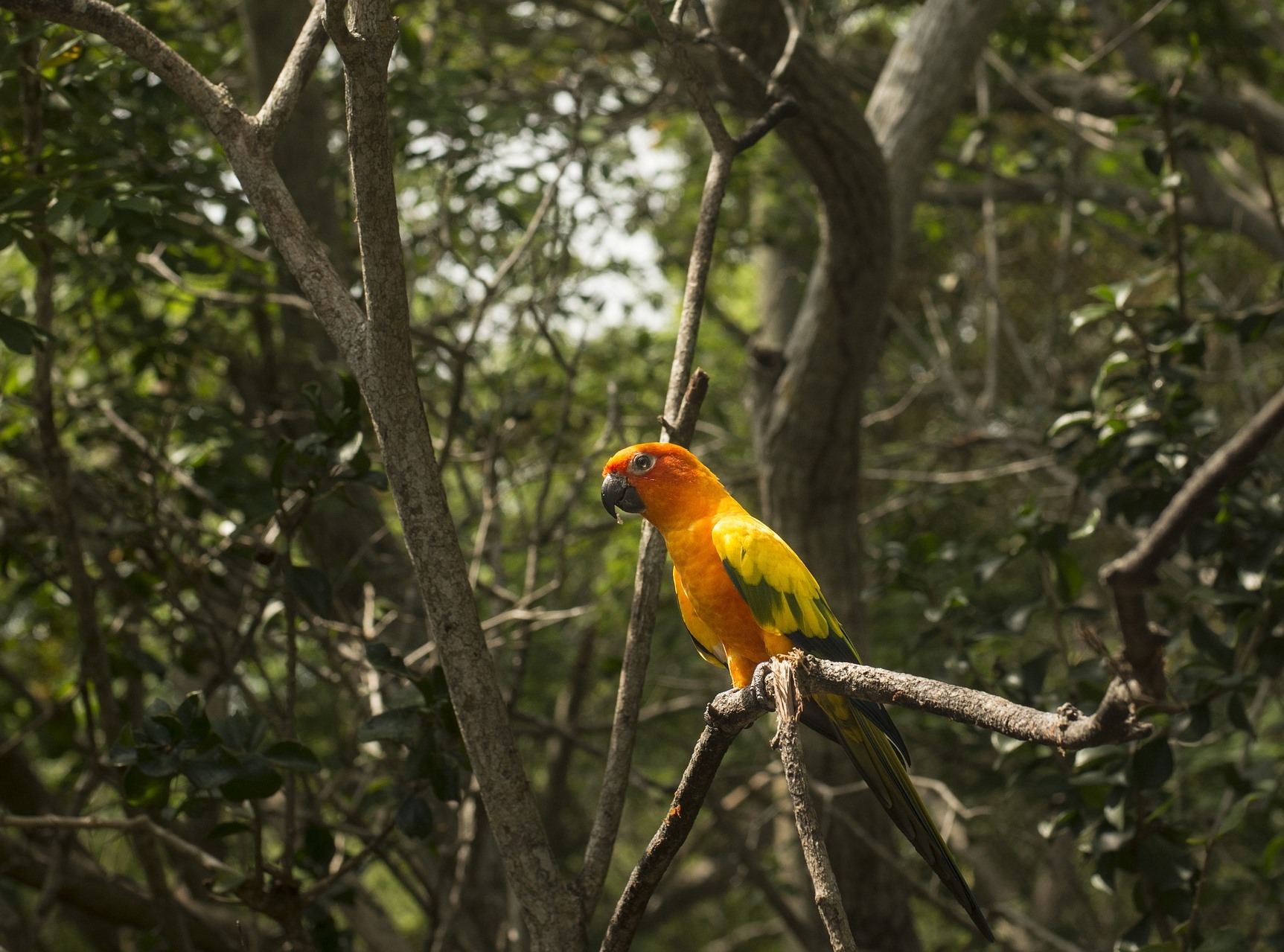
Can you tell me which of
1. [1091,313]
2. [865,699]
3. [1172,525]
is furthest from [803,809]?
[1091,313]

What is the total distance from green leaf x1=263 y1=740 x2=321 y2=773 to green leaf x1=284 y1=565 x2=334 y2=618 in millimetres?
428

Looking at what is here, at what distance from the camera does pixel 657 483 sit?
10.3ft

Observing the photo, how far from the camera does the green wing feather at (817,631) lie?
2705 millimetres

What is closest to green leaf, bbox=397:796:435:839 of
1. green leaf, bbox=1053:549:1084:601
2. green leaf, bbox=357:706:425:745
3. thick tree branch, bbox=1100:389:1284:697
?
green leaf, bbox=357:706:425:745

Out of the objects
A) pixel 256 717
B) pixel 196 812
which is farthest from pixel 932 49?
pixel 196 812

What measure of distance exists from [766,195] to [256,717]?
6.60 m

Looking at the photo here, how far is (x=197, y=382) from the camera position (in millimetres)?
6094

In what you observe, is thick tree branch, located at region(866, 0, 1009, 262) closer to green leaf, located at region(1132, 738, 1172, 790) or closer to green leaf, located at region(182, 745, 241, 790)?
green leaf, located at region(1132, 738, 1172, 790)

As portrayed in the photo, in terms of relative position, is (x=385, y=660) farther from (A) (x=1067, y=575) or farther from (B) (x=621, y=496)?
(A) (x=1067, y=575)

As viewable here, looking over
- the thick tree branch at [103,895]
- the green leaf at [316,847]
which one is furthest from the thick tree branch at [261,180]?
the thick tree branch at [103,895]

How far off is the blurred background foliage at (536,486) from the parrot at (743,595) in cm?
63

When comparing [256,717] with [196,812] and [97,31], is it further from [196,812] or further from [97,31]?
[97,31]

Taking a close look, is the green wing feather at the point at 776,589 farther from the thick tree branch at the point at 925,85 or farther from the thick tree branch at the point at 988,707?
the thick tree branch at the point at 925,85

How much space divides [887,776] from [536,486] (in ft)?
17.7
